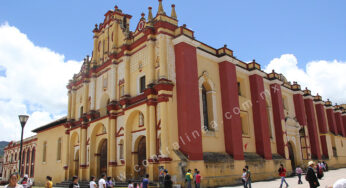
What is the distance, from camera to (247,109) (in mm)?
22328

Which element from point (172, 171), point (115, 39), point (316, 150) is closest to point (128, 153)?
point (172, 171)

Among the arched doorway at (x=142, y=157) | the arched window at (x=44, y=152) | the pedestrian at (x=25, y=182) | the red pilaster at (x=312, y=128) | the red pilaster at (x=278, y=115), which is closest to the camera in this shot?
the pedestrian at (x=25, y=182)

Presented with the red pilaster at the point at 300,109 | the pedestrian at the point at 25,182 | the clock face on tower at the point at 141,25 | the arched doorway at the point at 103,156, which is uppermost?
the clock face on tower at the point at 141,25

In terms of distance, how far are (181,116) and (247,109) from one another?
8115mm

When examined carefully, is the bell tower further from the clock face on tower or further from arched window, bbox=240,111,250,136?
arched window, bbox=240,111,250,136

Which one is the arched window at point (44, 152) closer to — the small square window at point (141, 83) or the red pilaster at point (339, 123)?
the small square window at point (141, 83)

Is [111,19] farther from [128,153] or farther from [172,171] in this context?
[172,171]

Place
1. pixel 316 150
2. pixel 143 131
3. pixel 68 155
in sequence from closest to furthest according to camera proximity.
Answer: pixel 143 131
pixel 68 155
pixel 316 150

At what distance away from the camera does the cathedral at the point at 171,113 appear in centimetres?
1642

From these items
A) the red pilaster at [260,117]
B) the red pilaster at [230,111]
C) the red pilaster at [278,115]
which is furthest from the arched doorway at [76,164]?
the red pilaster at [278,115]

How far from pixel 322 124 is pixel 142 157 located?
24241 millimetres

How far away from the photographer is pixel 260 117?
22.2 m

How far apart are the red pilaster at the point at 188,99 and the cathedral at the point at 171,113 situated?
61mm

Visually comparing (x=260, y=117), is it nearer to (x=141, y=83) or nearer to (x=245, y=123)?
(x=245, y=123)
